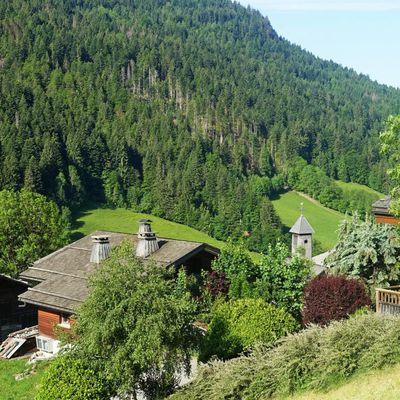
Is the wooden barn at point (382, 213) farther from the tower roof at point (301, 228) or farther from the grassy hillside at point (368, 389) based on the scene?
the grassy hillside at point (368, 389)

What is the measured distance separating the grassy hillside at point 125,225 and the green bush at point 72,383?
3862 inches

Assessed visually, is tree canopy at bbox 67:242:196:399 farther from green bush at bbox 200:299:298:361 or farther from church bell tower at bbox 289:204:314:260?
church bell tower at bbox 289:204:314:260

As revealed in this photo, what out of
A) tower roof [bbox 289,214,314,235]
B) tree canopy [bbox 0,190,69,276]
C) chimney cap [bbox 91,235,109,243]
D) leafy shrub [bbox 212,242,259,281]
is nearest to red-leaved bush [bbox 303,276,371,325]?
leafy shrub [bbox 212,242,259,281]

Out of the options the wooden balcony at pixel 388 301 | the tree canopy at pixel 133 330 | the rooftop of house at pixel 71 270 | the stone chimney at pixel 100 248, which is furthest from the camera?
the stone chimney at pixel 100 248

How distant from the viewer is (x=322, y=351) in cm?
1880

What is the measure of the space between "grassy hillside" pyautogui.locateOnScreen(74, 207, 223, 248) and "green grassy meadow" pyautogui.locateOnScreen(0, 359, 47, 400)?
86.7 meters

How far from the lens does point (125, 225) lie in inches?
5054

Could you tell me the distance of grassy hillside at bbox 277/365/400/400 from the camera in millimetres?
16391

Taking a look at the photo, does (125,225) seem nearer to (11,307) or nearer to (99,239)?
(11,307)

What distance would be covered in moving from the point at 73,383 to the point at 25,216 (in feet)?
122

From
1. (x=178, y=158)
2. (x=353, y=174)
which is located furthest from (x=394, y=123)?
(x=353, y=174)

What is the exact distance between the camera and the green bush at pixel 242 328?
924 inches

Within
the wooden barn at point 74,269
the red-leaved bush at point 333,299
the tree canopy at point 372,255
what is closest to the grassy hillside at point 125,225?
the wooden barn at point 74,269

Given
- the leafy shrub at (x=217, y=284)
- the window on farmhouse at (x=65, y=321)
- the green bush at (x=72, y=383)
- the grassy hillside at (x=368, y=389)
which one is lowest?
the window on farmhouse at (x=65, y=321)
